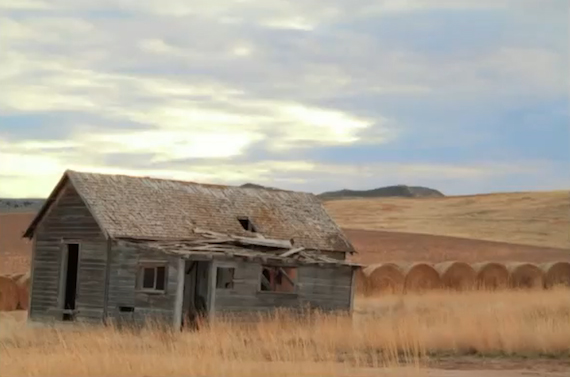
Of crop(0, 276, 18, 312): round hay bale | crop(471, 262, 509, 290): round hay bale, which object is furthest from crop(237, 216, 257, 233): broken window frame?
crop(471, 262, 509, 290): round hay bale

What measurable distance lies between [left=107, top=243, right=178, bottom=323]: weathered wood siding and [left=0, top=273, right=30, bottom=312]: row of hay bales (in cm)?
695

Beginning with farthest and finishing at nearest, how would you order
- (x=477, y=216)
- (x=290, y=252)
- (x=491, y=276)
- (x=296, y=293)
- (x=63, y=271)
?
(x=477, y=216) → (x=491, y=276) → (x=63, y=271) → (x=296, y=293) → (x=290, y=252)

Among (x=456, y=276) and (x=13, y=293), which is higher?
(x=456, y=276)

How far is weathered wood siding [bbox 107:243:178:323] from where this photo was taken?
83.8 feet

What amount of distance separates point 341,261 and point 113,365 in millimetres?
14996

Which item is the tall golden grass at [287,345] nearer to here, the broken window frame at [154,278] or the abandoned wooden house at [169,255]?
the abandoned wooden house at [169,255]

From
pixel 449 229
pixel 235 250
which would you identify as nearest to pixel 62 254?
pixel 235 250

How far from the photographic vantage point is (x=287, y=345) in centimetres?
1819

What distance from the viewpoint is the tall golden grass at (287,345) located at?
14.6 m

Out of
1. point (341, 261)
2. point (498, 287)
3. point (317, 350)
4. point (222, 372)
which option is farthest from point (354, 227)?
point (222, 372)

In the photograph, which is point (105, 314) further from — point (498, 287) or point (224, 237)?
point (498, 287)

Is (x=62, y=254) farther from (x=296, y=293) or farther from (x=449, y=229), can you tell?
(x=449, y=229)

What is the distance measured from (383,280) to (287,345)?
17.7m

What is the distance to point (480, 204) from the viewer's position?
271ft
